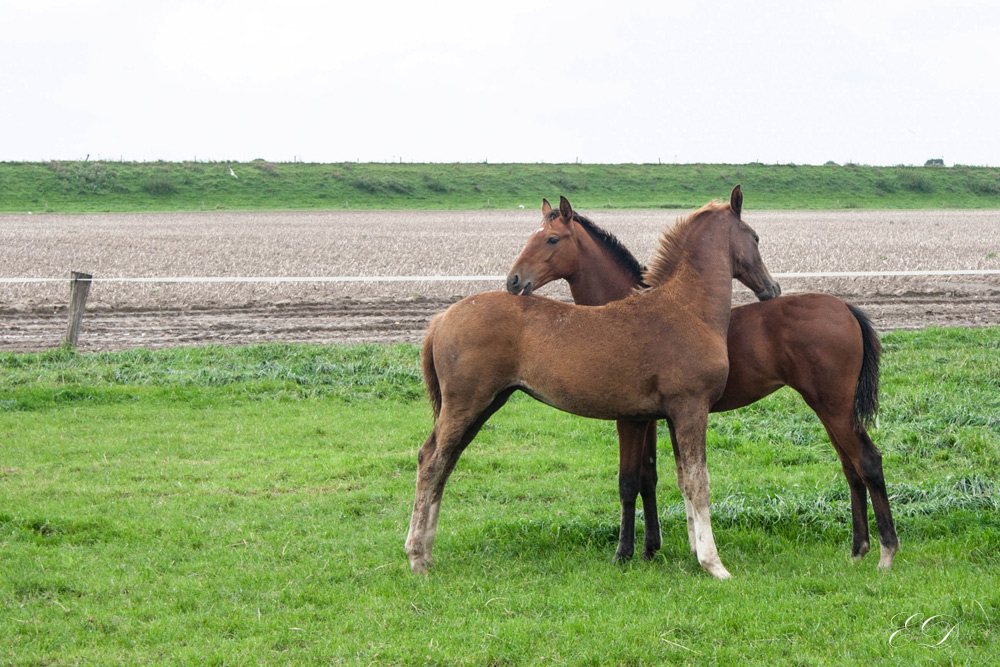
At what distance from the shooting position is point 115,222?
43906mm

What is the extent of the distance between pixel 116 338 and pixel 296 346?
12.5 ft

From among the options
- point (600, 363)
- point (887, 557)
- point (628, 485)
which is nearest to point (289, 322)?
point (628, 485)

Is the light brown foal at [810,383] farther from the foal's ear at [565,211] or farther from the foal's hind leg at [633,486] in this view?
the foal's ear at [565,211]

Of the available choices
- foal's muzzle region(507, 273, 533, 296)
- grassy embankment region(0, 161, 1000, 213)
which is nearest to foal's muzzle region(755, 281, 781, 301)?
Result: foal's muzzle region(507, 273, 533, 296)

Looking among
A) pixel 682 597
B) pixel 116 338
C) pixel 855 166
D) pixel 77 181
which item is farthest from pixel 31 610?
pixel 855 166

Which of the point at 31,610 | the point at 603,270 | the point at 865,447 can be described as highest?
the point at 603,270

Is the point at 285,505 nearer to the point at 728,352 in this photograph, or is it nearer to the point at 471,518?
the point at 471,518

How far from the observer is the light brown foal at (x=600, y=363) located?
5.84 m

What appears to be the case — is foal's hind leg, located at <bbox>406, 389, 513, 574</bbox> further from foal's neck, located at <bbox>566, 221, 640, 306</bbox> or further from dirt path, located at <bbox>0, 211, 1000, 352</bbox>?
dirt path, located at <bbox>0, 211, 1000, 352</bbox>

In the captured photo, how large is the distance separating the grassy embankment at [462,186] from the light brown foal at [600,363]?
177ft

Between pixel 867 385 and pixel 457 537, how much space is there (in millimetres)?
3122

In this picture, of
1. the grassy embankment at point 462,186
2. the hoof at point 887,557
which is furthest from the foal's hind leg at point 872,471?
the grassy embankment at point 462,186

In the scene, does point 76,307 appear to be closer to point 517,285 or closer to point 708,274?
point 517,285
